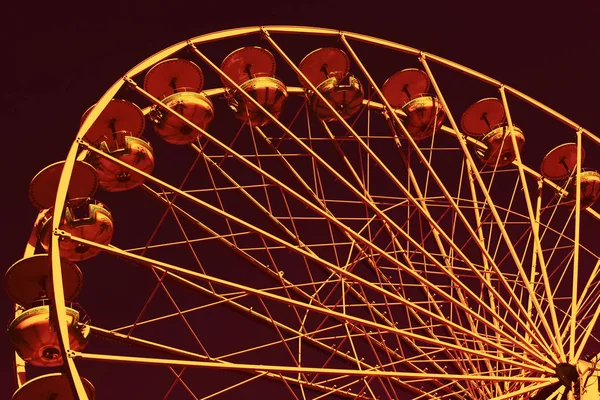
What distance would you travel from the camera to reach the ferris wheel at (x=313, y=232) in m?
14.1

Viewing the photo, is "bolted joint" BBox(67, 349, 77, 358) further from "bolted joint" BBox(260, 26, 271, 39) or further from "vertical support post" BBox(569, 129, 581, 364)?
"bolted joint" BBox(260, 26, 271, 39)

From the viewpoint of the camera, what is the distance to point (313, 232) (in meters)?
25.5

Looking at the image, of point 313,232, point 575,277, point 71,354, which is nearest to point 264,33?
point 575,277

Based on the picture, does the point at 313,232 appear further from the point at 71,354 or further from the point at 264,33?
the point at 71,354

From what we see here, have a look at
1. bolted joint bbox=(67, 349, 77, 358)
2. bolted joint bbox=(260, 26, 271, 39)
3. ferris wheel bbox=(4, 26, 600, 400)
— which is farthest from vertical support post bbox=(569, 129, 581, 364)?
bolted joint bbox=(67, 349, 77, 358)

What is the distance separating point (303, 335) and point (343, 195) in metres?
9.10

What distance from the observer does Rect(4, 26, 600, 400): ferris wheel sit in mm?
14062

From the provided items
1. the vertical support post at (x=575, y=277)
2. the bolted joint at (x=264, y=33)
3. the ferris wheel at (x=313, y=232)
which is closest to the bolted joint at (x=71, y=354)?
the ferris wheel at (x=313, y=232)

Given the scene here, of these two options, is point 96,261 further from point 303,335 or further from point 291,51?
point 303,335

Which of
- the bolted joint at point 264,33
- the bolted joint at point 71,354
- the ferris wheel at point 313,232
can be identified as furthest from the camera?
the bolted joint at point 264,33

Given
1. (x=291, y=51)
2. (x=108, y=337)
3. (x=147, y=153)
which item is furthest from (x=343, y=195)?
(x=108, y=337)

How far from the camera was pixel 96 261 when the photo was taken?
2427cm

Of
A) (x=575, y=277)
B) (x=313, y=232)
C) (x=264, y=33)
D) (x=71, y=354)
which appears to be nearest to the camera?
(x=71, y=354)

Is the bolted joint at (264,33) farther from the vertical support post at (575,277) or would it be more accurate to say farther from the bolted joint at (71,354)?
the bolted joint at (71,354)
